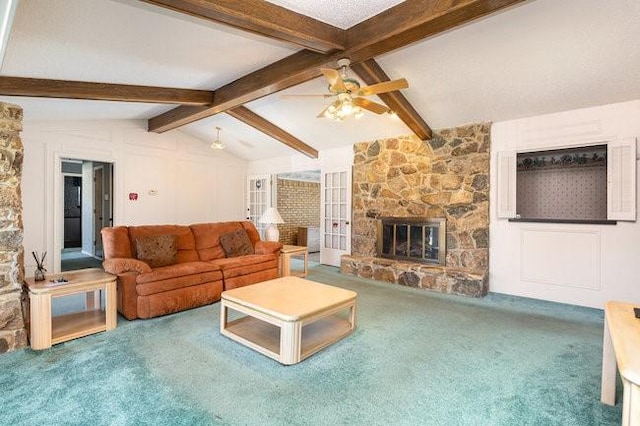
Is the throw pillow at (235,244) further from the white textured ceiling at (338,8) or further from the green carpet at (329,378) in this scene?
the white textured ceiling at (338,8)

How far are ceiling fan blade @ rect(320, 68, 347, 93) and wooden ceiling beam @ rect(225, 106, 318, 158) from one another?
253cm

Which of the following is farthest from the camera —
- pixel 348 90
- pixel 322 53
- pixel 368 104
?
pixel 368 104

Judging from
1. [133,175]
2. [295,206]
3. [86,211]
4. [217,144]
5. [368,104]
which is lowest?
[86,211]

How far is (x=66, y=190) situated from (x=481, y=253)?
9.65 metres

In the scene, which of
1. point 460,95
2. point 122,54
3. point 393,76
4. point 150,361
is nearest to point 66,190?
point 122,54

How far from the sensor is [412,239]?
5.21m

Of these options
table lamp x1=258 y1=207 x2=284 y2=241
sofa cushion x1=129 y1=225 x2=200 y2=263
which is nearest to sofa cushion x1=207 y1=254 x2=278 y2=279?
sofa cushion x1=129 y1=225 x2=200 y2=263

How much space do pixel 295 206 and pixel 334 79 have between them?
6.23 metres

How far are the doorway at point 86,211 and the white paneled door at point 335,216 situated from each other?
3.97 m

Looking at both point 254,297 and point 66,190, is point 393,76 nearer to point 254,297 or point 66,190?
point 254,297

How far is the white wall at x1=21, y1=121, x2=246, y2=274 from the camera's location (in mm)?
4816

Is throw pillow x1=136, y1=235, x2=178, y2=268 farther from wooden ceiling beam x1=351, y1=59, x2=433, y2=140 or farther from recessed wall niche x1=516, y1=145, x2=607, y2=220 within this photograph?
recessed wall niche x1=516, y1=145, x2=607, y2=220

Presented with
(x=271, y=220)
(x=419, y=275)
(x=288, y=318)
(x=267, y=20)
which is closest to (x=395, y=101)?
(x=267, y=20)

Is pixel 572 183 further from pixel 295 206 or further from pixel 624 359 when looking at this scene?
pixel 295 206
